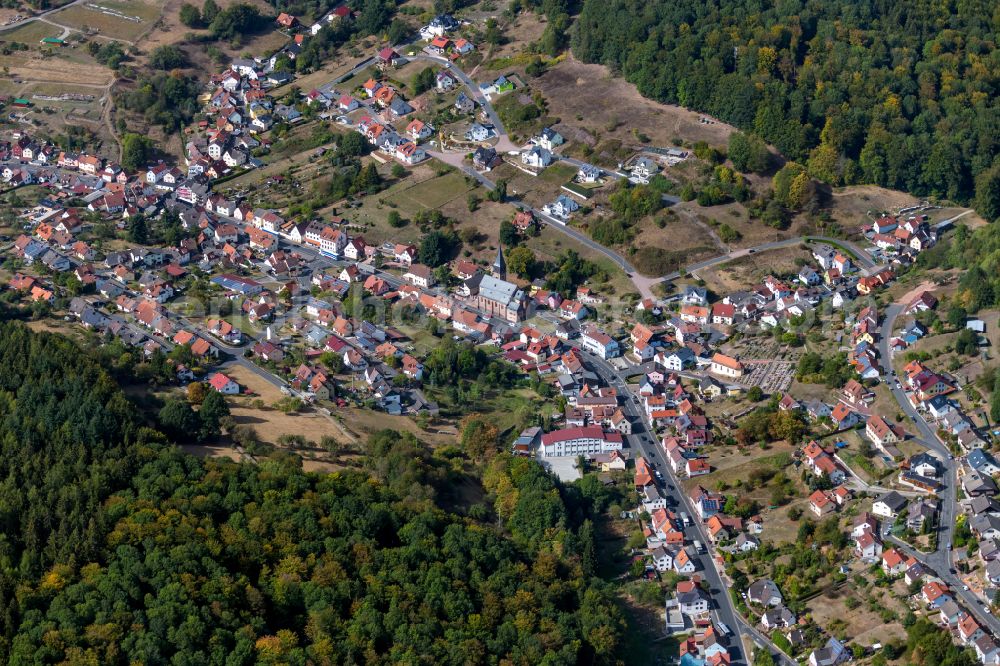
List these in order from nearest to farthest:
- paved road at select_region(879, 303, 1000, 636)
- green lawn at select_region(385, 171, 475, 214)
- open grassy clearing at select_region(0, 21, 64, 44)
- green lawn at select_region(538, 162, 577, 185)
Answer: paved road at select_region(879, 303, 1000, 636) → green lawn at select_region(385, 171, 475, 214) → green lawn at select_region(538, 162, 577, 185) → open grassy clearing at select_region(0, 21, 64, 44)

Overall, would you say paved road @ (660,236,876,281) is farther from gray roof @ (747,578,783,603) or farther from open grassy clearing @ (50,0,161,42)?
open grassy clearing @ (50,0,161,42)

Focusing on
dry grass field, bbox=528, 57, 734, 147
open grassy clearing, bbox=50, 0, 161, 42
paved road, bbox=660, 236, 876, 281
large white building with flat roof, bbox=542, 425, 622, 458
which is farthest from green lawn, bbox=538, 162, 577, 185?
open grassy clearing, bbox=50, 0, 161, 42

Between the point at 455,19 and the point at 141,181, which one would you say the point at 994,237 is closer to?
the point at 455,19

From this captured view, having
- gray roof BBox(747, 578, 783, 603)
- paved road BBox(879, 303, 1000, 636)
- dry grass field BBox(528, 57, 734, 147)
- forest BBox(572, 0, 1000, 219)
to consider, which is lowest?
gray roof BBox(747, 578, 783, 603)

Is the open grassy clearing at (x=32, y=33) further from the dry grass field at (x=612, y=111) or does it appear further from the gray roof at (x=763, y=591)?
the gray roof at (x=763, y=591)

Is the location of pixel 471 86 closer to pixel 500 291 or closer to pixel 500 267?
pixel 500 267

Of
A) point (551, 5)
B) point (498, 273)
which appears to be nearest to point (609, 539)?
point (498, 273)

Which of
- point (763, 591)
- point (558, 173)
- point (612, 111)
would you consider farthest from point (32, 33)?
point (763, 591)

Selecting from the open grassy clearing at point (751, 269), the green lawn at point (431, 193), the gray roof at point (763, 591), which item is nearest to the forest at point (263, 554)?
the gray roof at point (763, 591)
